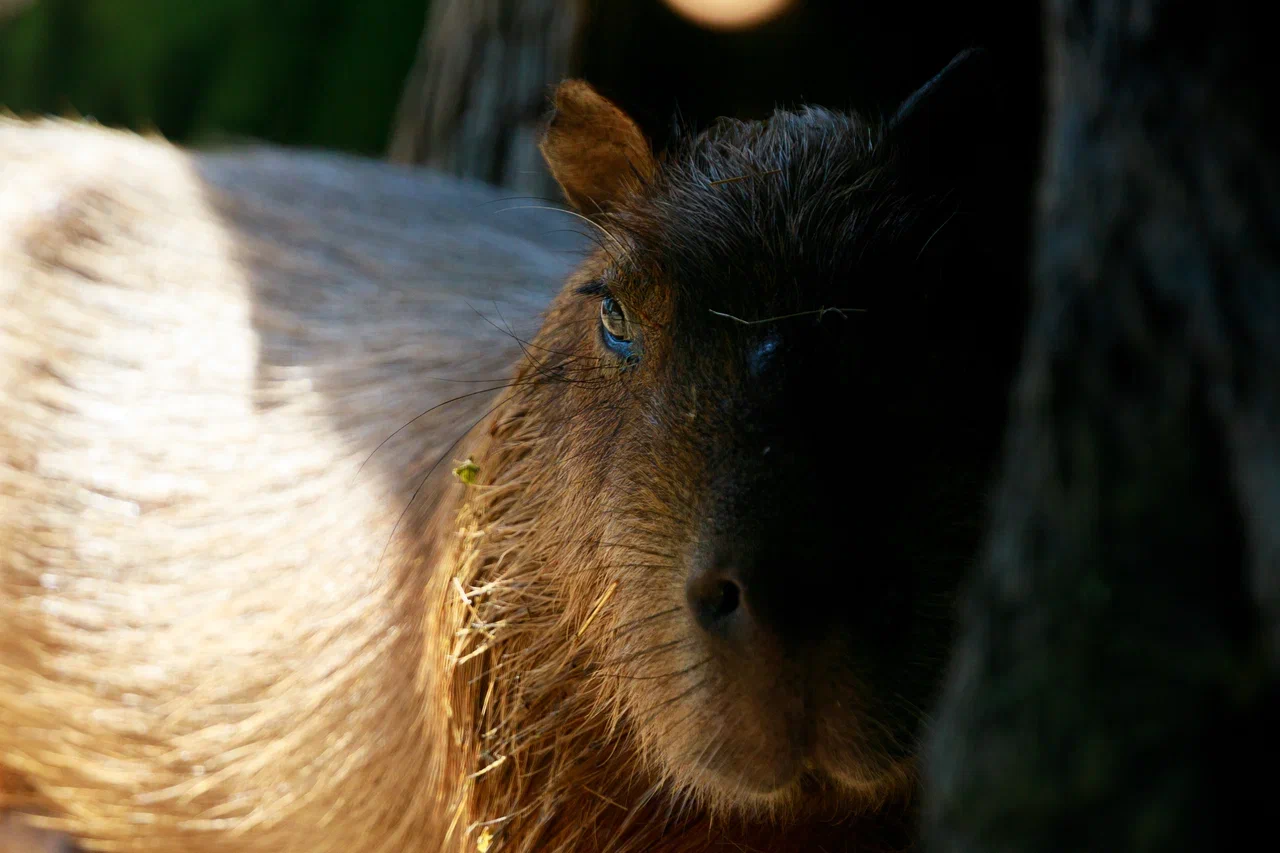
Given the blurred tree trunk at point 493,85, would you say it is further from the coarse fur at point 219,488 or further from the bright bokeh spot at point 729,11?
the coarse fur at point 219,488

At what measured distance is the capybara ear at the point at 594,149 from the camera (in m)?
2.67

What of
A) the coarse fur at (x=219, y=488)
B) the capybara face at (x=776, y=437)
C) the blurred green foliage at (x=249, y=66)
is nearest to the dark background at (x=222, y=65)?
the blurred green foliage at (x=249, y=66)

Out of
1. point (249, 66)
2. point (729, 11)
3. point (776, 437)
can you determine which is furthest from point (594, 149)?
point (249, 66)

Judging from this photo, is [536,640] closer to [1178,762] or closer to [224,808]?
[224,808]

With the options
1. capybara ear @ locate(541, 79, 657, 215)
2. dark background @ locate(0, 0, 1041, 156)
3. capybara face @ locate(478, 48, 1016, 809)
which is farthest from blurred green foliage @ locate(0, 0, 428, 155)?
capybara face @ locate(478, 48, 1016, 809)

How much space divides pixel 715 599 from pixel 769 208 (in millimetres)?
822

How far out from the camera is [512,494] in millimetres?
2715

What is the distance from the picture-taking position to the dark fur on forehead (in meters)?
2.20

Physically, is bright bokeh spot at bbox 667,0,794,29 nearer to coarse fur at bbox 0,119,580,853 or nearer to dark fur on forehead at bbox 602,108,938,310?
coarse fur at bbox 0,119,580,853

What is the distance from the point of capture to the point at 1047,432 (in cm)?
120

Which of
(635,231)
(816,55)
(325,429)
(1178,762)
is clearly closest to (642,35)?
(816,55)

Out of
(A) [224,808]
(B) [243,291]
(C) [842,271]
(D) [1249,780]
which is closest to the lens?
(D) [1249,780]

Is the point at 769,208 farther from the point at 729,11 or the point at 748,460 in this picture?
the point at 729,11

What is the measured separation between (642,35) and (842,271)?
3324mm
